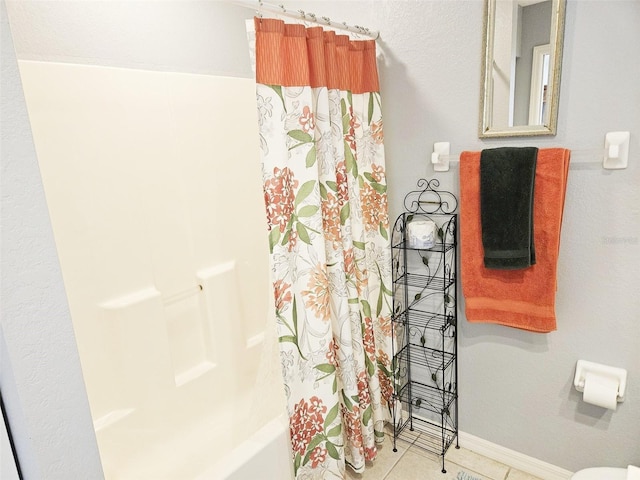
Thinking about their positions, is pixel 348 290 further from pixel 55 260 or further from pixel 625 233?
pixel 55 260

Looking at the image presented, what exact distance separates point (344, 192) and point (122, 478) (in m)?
1.46

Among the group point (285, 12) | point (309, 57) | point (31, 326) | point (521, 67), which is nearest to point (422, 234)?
point (521, 67)

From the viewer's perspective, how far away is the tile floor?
1858 millimetres

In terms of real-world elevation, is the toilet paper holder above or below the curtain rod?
below

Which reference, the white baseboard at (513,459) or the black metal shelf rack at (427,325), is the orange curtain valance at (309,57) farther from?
the white baseboard at (513,459)

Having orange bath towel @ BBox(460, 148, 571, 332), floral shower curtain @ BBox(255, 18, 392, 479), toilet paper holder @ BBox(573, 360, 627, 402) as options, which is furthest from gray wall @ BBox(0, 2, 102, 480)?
toilet paper holder @ BBox(573, 360, 627, 402)

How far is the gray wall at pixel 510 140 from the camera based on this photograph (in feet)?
4.61

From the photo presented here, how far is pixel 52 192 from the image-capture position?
1.47 meters

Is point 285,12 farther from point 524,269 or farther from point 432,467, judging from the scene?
point 432,467

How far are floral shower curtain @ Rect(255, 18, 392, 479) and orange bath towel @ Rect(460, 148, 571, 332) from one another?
36 cm

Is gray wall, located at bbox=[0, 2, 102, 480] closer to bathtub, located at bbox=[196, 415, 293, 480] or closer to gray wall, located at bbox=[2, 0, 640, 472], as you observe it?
bathtub, located at bbox=[196, 415, 293, 480]

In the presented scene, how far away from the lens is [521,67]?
1537 mm

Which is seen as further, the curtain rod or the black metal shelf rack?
the black metal shelf rack

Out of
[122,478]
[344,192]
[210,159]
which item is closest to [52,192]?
[210,159]
